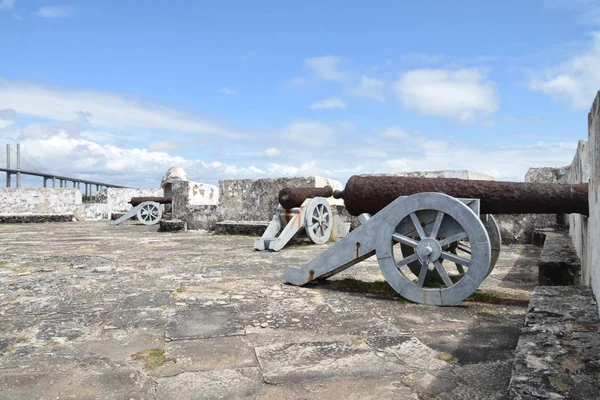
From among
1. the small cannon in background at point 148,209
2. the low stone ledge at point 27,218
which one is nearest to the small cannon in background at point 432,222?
the small cannon in background at point 148,209

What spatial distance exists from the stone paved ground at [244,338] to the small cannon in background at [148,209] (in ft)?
33.2

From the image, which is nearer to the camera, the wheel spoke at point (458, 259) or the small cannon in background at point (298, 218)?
the wheel spoke at point (458, 259)

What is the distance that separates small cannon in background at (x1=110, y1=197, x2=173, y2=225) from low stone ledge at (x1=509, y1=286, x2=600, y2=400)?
44.5ft

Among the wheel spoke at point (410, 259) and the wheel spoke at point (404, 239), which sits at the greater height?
the wheel spoke at point (404, 239)

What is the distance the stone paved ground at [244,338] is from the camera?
2.01m

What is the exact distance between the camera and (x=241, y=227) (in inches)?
391

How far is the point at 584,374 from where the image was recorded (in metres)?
1.59

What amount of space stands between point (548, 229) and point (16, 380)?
7.51 metres

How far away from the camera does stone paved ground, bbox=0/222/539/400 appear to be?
201 centimetres

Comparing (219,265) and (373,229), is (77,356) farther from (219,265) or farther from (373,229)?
(219,265)

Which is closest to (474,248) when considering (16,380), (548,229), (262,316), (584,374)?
(262,316)

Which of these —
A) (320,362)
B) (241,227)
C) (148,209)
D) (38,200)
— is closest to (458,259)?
(320,362)

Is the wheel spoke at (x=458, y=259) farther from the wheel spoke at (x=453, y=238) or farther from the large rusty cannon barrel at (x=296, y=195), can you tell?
the large rusty cannon barrel at (x=296, y=195)

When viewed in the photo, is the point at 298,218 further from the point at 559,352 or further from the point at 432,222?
the point at 559,352
